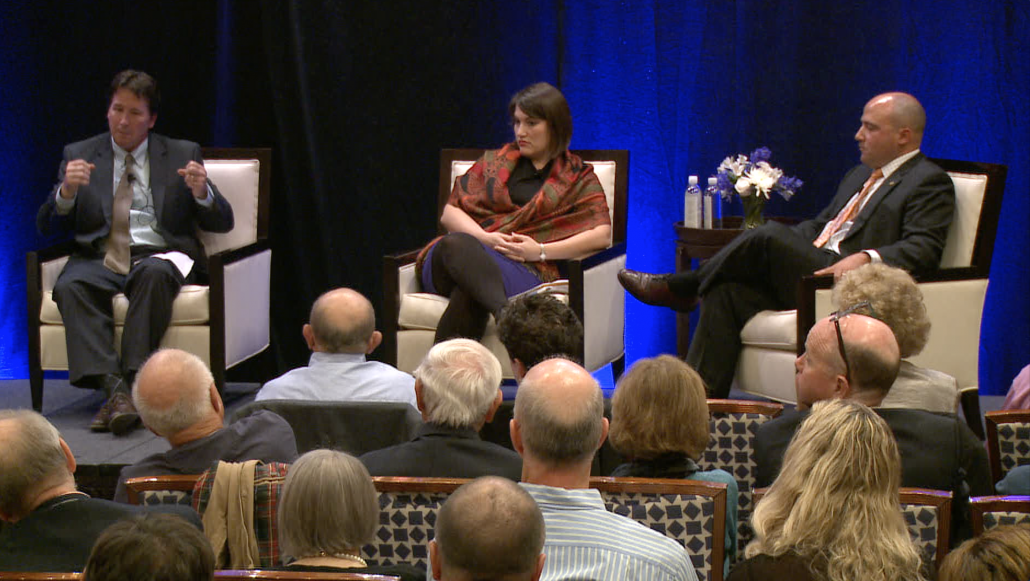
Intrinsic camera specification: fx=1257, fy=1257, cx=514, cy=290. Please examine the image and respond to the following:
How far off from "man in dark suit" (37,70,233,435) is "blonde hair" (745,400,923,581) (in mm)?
3033

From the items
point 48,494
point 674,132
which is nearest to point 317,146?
point 674,132

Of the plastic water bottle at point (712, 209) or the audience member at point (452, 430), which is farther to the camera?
the plastic water bottle at point (712, 209)

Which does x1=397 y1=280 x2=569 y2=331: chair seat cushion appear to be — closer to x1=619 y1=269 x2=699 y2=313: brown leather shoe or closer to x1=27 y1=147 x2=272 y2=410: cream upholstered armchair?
x1=619 y1=269 x2=699 y2=313: brown leather shoe

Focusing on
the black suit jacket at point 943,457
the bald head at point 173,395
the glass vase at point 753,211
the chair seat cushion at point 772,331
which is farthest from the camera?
the glass vase at point 753,211

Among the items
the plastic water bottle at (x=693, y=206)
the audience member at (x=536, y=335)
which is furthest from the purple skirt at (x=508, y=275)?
the audience member at (x=536, y=335)

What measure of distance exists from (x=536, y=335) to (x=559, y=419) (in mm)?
1114

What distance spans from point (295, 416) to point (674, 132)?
9.65 ft

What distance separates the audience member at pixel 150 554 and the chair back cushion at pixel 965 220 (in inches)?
135

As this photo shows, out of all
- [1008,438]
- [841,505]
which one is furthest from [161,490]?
[1008,438]

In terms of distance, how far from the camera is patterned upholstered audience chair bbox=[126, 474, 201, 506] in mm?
2361

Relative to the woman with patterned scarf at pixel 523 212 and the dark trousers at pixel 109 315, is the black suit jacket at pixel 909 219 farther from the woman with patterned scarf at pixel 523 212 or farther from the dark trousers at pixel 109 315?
the dark trousers at pixel 109 315

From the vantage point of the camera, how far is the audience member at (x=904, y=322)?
2996 mm

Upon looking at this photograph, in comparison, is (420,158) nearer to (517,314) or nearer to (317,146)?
(317,146)

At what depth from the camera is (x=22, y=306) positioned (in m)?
5.66
